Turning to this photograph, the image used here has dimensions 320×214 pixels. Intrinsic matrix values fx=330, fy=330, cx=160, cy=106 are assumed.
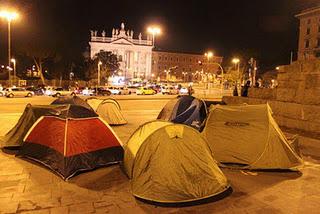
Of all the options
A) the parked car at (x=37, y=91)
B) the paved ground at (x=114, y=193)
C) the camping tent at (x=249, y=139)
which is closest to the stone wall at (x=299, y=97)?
the paved ground at (x=114, y=193)

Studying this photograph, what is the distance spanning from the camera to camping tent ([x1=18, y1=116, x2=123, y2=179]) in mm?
7652

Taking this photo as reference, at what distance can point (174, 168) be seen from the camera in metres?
6.47

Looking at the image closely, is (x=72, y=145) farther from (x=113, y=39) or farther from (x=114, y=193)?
(x=113, y=39)

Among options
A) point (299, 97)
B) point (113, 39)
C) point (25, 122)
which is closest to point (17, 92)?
point (25, 122)

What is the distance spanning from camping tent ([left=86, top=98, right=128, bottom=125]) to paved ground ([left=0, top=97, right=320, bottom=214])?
6680 mm

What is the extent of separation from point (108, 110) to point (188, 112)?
17.4ft

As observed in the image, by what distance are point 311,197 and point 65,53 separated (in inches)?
2872

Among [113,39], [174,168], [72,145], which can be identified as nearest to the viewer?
[174,168]

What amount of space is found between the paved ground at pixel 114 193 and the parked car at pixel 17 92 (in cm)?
3306

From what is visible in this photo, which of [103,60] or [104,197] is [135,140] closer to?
[104,197]

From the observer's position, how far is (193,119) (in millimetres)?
11430

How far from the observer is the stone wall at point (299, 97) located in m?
12.9

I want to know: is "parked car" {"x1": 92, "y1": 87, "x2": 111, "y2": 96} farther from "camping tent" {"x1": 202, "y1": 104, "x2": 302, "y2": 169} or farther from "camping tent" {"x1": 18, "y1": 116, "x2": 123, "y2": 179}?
"camping tent" {"x1": 202, "y1": 104, "x2": 302, "y2": 169}

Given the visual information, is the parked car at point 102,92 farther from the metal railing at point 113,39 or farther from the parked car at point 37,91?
the metal railing at point 113,39
